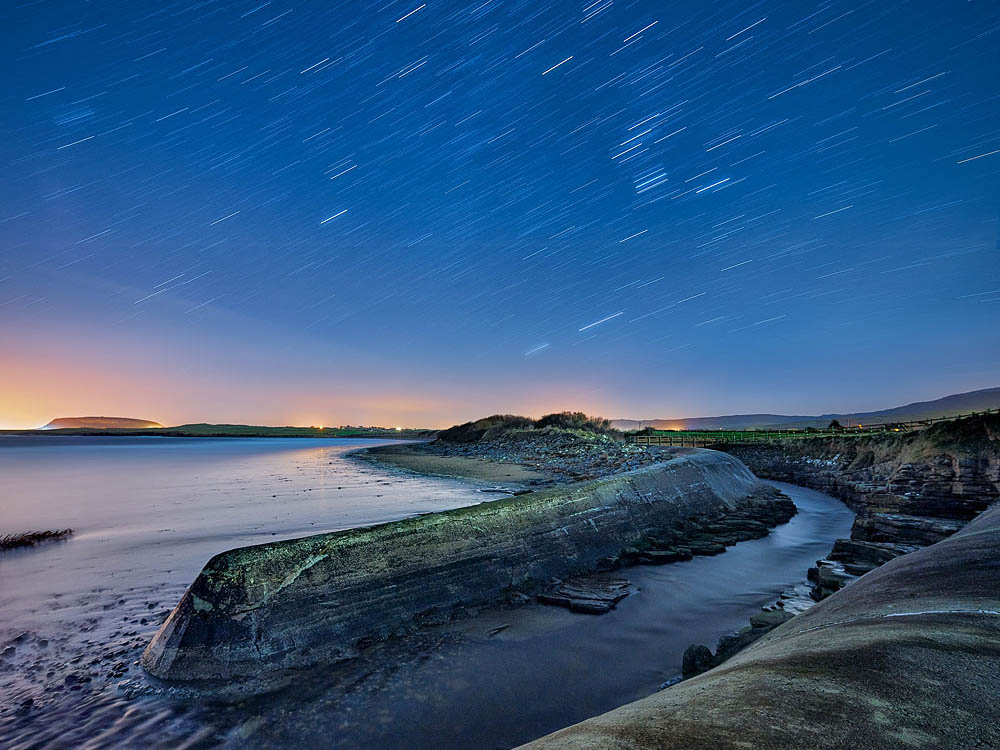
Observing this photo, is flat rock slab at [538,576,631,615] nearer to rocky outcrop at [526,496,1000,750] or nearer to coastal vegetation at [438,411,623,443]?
rocky outcrop at [526,496,1000,750]

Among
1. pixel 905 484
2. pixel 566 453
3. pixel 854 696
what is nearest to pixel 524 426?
pixel 566 453

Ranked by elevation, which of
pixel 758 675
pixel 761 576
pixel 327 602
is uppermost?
pixel 758 675

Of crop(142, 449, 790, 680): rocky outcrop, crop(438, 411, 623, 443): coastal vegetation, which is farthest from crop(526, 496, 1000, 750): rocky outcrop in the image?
crop(438, 411, 623, 443): coastal vegetation

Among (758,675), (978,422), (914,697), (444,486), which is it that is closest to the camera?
(914,697)

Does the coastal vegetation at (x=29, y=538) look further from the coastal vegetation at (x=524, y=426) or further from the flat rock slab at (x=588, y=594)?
the coastal vegetation at (x=524, y=426)

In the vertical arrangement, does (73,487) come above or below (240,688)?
above

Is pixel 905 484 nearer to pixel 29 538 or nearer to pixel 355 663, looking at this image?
pixel 355 663

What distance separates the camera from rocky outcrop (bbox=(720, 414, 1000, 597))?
22.5 ft

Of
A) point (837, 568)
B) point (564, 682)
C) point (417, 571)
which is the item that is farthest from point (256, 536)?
point (837, 568)

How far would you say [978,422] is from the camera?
12438 mm

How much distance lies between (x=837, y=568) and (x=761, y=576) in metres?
1.08

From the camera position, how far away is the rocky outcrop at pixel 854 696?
4.23 feet

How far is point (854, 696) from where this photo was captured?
58.4 inches

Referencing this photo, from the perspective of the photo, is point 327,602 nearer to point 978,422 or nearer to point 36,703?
point 36,703
